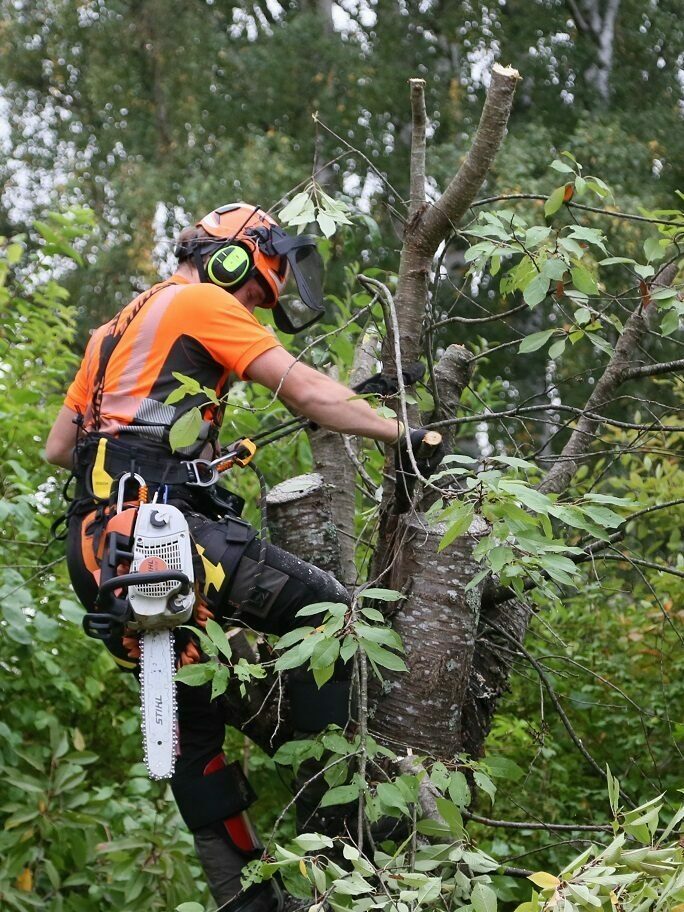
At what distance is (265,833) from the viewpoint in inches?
172

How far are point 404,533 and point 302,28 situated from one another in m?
14.8

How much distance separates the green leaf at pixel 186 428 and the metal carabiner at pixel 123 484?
22.4 inches

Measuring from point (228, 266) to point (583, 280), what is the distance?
1.05 m

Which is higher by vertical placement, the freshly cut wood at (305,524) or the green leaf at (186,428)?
the green leaf at (186,428)

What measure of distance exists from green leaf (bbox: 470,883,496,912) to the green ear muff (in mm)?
1788

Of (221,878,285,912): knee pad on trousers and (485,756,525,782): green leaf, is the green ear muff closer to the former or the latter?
(485,756,525,782): green leaf

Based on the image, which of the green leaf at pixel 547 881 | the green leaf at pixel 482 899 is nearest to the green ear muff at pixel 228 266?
the green leaf at pixel 482 899

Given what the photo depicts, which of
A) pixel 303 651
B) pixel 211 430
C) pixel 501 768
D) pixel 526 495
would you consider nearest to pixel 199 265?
pixel 211 430

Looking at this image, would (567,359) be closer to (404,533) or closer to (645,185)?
(645,185)

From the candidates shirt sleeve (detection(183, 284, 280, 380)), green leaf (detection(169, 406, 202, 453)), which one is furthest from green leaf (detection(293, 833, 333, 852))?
shirt sleeve (detection(183, 284, 280, 380))

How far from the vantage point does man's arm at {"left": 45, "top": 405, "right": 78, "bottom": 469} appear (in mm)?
3670

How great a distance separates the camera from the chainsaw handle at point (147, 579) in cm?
288

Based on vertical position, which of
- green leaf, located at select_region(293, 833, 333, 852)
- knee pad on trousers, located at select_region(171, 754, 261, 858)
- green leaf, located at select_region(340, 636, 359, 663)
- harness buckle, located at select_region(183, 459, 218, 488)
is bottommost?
knee pad on trousers, located at select_region(171, 754, 261, 858)

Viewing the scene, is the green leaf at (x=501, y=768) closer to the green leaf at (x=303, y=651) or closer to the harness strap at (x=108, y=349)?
the green leaf at (x=303, y=651)
